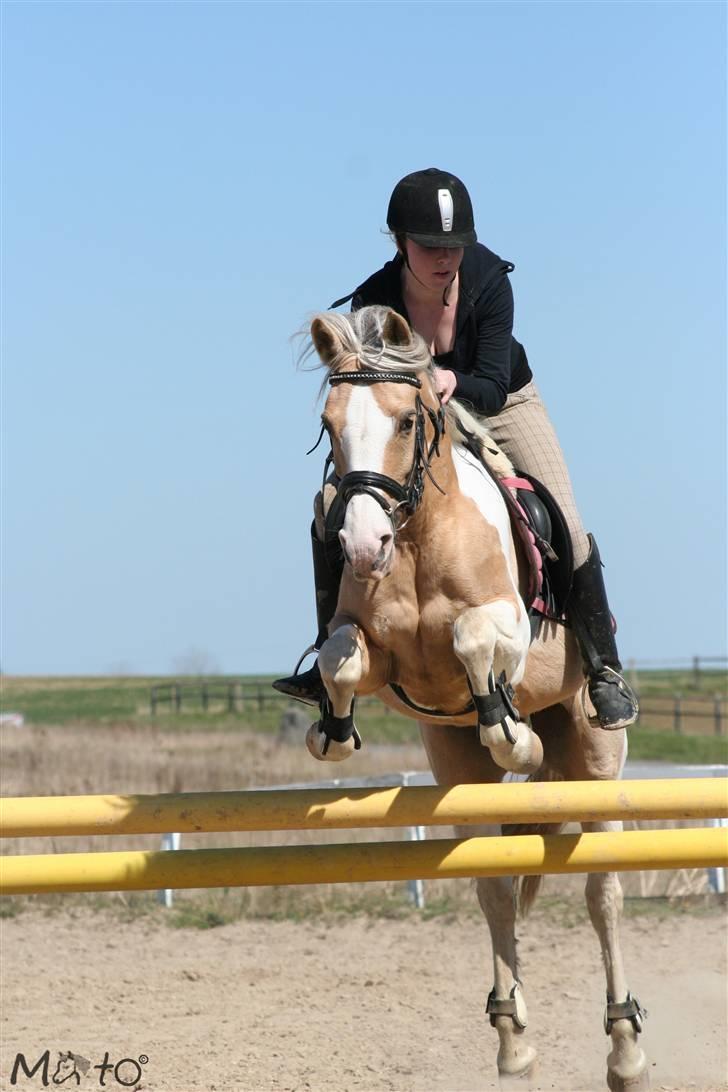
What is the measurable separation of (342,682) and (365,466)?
2.24 ft

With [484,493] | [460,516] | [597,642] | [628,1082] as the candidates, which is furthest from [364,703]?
[460,516]

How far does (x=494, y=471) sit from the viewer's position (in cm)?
513

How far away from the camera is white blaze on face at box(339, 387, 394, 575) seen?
3.81 metres

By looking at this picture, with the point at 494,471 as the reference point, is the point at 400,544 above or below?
below

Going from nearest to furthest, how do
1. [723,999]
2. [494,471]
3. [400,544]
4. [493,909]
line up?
[400,544] → [494,471] → [493,909] → [723,999]

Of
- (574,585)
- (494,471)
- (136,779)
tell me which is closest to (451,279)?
(494,471)

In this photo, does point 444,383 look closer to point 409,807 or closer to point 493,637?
point 493,637

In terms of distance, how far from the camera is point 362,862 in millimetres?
4020

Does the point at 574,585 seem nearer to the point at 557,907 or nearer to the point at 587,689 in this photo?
the point at 587,689

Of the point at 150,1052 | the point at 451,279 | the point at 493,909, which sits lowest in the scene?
the point at 150,1052

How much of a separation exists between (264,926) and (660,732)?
1929cm

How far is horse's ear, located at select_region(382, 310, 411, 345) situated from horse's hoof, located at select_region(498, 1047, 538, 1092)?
285 cm

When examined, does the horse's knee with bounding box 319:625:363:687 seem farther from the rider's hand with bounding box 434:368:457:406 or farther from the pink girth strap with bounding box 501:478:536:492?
the pink girth strap with bounding box 501:478:536:492

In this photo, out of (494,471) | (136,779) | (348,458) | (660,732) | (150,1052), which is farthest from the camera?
(660,732)
